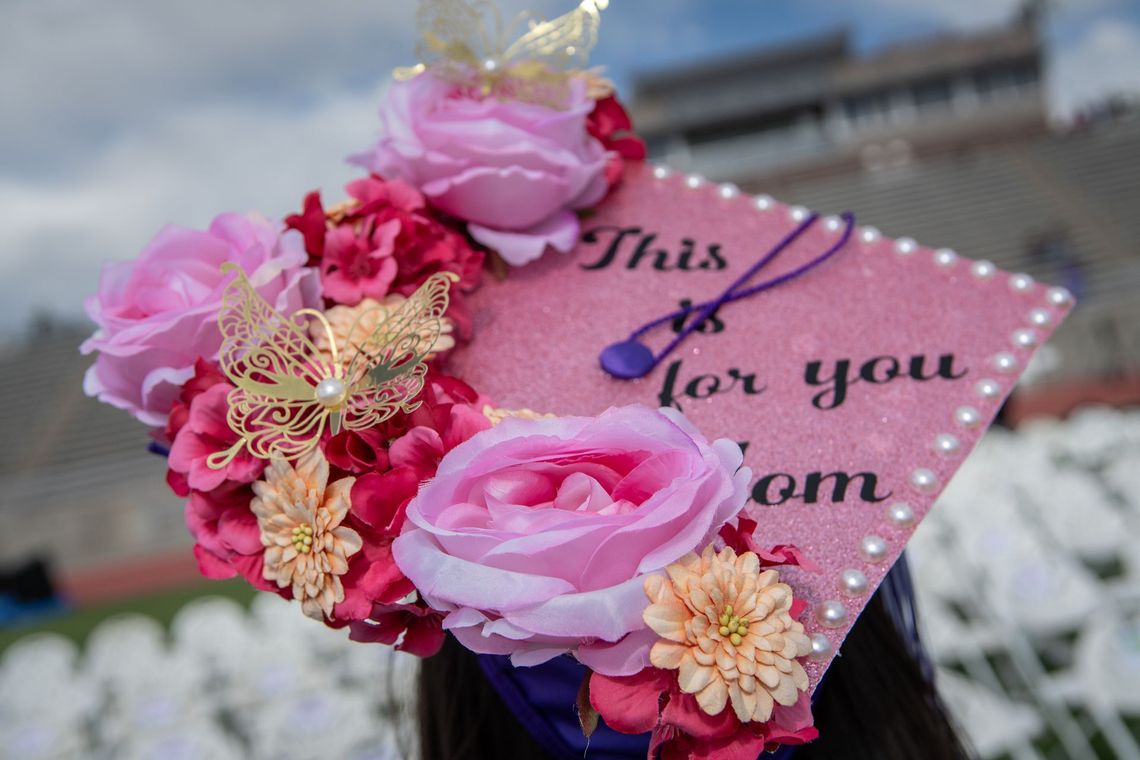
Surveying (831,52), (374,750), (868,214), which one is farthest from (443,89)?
(831,52)

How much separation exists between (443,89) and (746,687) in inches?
32.0

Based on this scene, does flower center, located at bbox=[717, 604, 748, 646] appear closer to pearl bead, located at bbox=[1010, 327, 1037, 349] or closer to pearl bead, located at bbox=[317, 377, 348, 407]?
pearl bead, located at bbox=[317, 377, 348, 407]

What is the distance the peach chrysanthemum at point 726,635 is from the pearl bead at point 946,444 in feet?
1.13

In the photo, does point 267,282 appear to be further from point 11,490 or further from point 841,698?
point 11,490

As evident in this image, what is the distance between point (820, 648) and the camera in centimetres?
80

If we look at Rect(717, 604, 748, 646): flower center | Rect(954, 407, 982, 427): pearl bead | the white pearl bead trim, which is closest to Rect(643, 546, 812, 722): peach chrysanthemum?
Rect(717, 604, 748, 646): flower center

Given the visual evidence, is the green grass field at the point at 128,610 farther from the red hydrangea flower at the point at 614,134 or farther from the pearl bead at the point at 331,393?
the pearl bead at the point at 331,393

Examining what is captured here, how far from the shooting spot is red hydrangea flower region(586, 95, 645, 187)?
4.15ft

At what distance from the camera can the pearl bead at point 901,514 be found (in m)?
0.92

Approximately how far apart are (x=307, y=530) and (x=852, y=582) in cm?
47

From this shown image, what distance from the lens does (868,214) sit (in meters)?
19.2

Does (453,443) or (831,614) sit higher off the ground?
(453,443)

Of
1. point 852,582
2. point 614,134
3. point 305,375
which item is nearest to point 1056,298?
point 852,582

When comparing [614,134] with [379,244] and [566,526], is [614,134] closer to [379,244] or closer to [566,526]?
[379,244]
